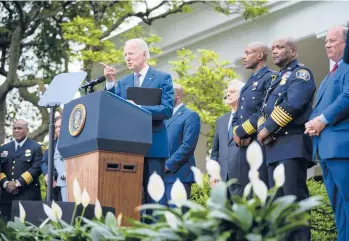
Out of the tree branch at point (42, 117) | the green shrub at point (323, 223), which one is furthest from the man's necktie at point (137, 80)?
the tree branch at point (42, 117)

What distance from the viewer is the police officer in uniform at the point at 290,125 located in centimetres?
654

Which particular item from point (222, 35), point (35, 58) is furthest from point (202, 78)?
point (35, 58)

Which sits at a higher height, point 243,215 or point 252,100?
point 252,100

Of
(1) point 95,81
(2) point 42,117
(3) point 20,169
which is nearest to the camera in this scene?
(1) point 95,81

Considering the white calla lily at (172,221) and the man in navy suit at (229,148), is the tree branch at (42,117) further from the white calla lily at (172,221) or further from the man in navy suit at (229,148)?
the white calla lily at (172,221)

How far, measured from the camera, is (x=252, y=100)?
23.7 feet

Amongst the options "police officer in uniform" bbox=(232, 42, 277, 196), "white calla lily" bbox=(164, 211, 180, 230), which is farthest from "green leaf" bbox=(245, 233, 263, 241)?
"police officer in uniform" bbox=(232, 42, 277, 196)

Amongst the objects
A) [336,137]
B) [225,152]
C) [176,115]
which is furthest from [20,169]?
[336,137]

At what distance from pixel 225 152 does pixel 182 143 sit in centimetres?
60

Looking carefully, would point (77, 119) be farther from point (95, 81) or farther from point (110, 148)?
point (110, 148)

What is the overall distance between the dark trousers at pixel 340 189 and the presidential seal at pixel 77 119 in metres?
1.72

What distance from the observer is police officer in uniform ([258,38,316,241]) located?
654 cm

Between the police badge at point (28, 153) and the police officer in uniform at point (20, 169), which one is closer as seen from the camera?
the police officer in uniform at point (20, 169)

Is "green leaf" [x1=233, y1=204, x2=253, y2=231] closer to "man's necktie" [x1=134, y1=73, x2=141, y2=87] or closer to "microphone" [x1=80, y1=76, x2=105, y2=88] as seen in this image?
"microphone" [x1=80, y1=76, x2=105, y2=88]
